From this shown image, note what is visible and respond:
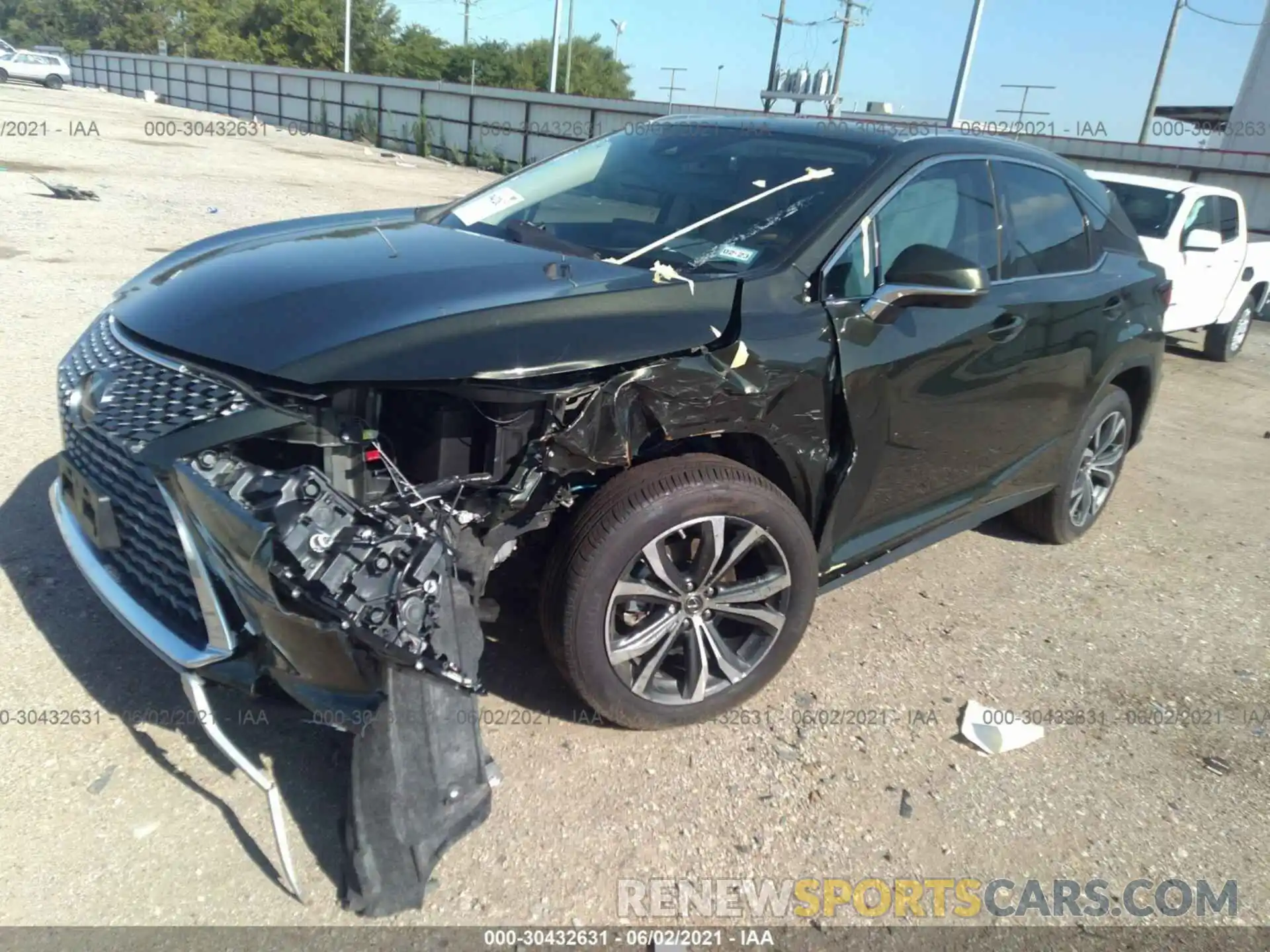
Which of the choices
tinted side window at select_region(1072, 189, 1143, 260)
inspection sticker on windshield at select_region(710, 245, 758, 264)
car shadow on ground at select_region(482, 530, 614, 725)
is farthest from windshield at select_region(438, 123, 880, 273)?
tinted side window at select_region(1072, 189, 1143, 260)

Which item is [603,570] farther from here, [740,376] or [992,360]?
[992,360]

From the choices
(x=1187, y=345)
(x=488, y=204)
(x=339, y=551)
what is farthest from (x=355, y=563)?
(x=1187, y=345)

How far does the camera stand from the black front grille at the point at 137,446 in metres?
2.28

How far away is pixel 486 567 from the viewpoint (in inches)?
96.3

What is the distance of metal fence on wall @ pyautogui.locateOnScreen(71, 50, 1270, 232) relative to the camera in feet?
56.5

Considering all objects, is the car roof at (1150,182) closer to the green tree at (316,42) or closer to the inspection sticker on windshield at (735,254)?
the inspection sticker on windshield at (735,254)

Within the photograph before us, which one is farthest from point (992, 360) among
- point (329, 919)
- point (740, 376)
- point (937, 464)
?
point (329, 919)

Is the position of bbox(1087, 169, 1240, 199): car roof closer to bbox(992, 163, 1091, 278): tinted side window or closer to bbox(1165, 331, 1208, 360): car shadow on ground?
bbox(1165, 331, 1208, 360): car shadow on ground

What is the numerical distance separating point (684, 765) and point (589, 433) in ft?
3.57

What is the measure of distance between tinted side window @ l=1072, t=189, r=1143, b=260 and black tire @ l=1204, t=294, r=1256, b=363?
6455 millimetres

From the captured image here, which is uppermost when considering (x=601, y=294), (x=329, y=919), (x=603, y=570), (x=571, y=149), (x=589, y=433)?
(x=571, y=149)

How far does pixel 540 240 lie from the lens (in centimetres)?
326

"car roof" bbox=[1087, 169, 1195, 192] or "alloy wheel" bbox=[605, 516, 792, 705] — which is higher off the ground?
"car roof" bbox=[1087, 169, 1195, 192]

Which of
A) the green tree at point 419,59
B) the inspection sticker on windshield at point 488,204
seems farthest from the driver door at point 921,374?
the green tree at point 419,59
